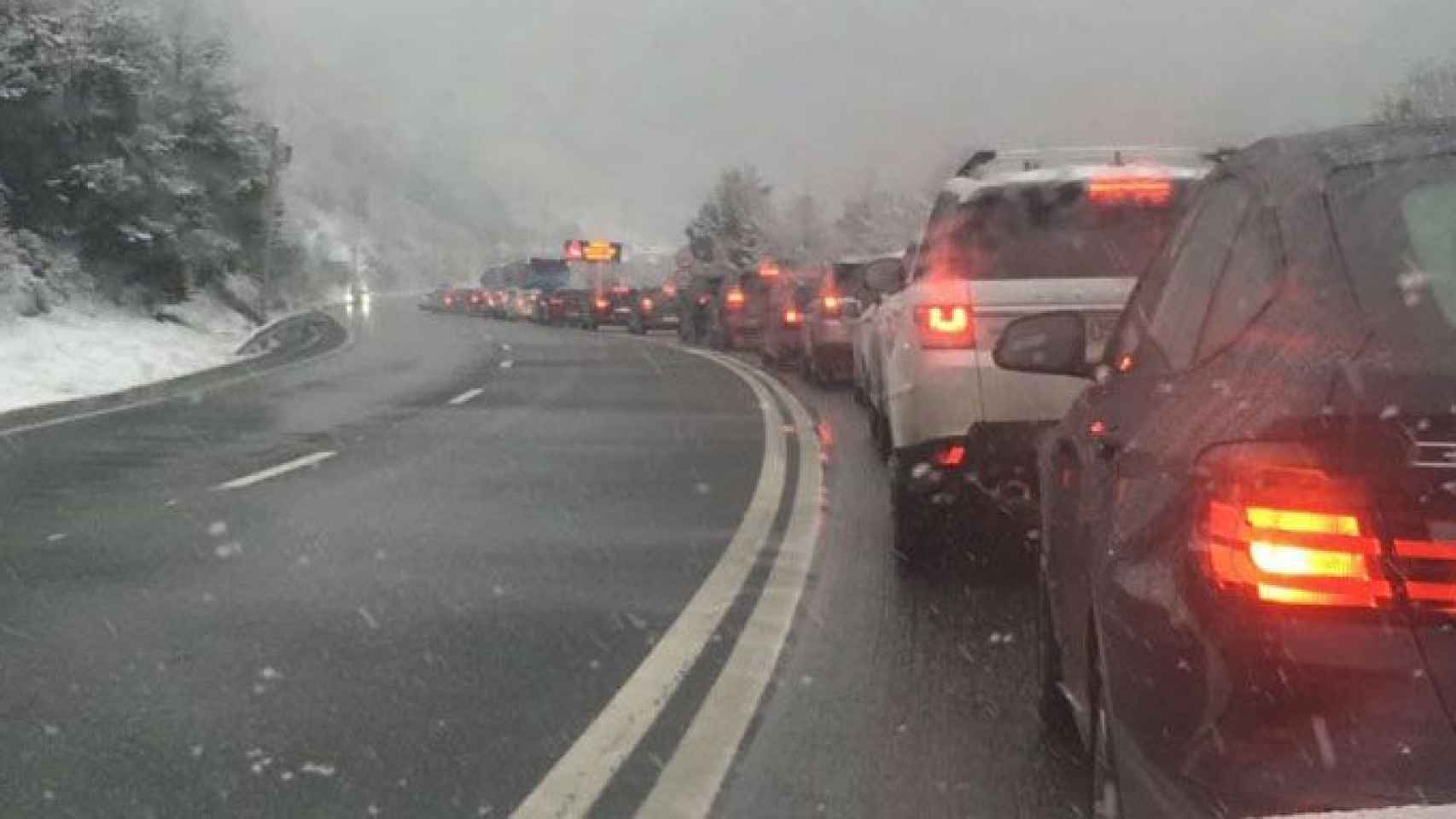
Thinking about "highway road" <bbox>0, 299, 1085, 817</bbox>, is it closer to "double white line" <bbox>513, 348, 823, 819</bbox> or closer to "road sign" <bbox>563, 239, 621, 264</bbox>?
"double white line" <bbox>513, 348, 823, 819</bbox>

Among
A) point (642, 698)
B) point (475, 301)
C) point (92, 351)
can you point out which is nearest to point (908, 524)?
point (642, 698)

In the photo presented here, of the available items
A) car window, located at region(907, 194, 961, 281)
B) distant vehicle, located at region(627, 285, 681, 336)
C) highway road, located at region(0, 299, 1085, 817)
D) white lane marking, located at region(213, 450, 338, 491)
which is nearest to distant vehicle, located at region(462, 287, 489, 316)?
distant vehicle, located at region(627, 285, 681, 336)

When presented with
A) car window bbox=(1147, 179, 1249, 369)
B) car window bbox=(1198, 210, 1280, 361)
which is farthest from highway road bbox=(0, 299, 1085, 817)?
car window bbox=(1198, 210, 1280, 361)

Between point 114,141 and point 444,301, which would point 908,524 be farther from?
point 444,301

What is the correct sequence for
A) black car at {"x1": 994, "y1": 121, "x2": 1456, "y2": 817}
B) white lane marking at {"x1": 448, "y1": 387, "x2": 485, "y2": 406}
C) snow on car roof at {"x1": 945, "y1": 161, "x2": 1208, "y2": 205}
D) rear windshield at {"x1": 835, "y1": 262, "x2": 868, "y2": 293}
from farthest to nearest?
rear windshield at {"x1": 835, "y1": 262, "x2": 868, "y2": 293} < white lane marking at {"x1": 448, "y1": 387, "x2": 485, "y2": 406} < snow on car roof at {"x1": 945, "y1": 161, "x2": 1208, "y2": 205} < black car at {"x1": 994, "y1": 121, "x2": 1456, "y2": 817}

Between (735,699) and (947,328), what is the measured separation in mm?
2604

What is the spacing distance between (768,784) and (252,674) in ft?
6.81

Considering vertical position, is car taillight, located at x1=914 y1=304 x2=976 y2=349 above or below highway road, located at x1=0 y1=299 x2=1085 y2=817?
above

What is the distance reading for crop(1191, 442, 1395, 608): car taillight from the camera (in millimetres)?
2299

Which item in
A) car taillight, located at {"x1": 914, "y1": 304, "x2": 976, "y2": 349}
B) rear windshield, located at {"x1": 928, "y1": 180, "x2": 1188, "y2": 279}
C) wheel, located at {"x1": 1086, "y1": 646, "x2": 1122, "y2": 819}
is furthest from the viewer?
rear windshield, located at {"x1": 928, "y1": 180, "x2": 1188, "y2": 279}

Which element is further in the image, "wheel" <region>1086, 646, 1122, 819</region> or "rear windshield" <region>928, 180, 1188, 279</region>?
"rear windshield" <region>928, 180, 1188, 279</region>

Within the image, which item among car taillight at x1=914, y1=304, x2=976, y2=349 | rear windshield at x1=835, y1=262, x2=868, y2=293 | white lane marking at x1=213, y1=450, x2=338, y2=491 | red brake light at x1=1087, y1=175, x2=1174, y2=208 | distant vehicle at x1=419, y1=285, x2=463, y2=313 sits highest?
distant vehicle at x1=419, y1=285, x2=463, y2=313

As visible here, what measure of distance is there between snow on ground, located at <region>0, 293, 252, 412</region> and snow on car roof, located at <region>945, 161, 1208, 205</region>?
41.9 ft

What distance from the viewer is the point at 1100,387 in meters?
4.07
